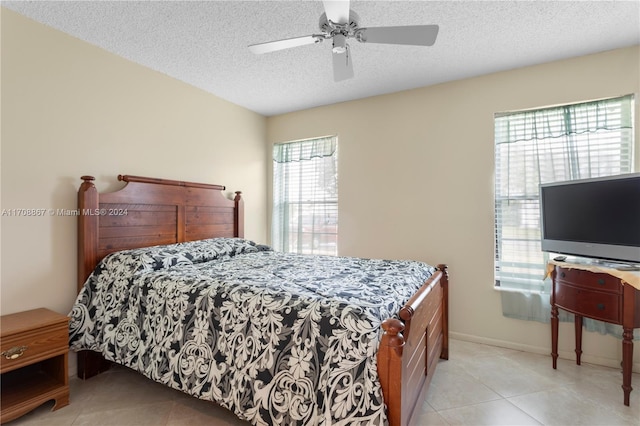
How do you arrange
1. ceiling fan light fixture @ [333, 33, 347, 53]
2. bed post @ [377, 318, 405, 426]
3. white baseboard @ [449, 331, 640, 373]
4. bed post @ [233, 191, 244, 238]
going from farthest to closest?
bed post @ [233, 191, 244, 238] < white baseboard @ [449, 331, 640, 373] < ceiling fan light fixture @ [333, 33, 347, 53] < bed post @ [377, 318, 405, 426]

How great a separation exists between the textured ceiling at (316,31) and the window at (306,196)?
38.6 inches

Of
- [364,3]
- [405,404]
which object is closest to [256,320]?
[405,404]

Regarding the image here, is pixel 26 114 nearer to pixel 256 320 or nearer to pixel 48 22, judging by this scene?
pixel 48 22

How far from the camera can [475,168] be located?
9.84ft

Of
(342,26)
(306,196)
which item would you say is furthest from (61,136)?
(306,196)

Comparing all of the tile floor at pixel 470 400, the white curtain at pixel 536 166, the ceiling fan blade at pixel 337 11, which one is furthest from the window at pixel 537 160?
the ceiling fan blade at pixel 337 11

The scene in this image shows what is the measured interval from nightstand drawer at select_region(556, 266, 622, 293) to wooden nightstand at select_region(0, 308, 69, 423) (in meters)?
3.41

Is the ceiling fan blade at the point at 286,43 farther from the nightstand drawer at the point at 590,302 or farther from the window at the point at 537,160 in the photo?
the nightstand drawer at the point at 590,302

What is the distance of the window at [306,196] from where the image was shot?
3842mm

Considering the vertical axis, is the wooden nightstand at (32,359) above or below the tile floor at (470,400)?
above

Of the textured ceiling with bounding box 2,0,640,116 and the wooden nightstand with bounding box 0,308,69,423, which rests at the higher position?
the textured ceiling with bounding box 2,0,640,116

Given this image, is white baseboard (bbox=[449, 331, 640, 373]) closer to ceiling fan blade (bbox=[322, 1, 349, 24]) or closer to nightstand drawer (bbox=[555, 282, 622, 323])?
nightstand drawer (bbox=[555, 282, 622, 323])

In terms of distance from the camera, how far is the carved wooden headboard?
233cm

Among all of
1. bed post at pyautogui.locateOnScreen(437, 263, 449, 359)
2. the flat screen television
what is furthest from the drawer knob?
the flat screen television
